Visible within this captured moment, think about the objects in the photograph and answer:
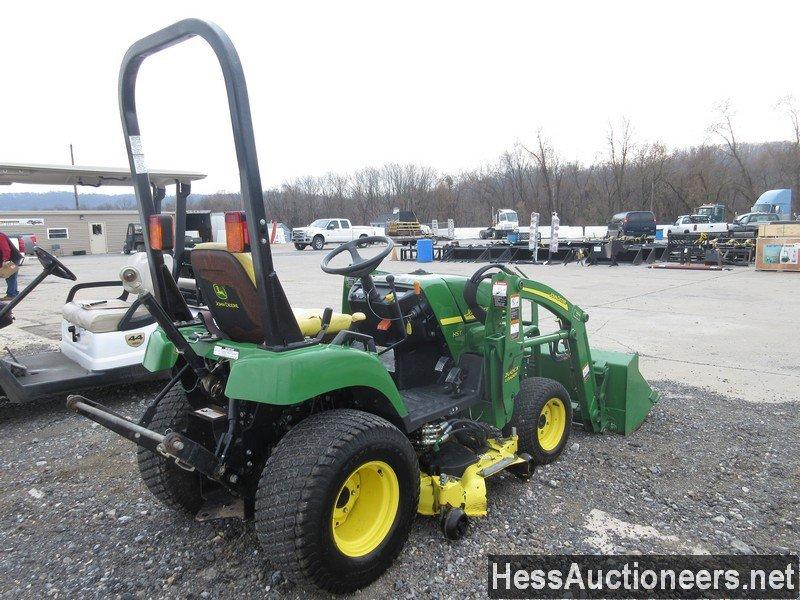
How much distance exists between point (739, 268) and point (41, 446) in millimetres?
17852

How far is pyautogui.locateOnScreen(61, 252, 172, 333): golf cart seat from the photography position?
5.02m

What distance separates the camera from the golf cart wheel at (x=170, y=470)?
3006 millimetres

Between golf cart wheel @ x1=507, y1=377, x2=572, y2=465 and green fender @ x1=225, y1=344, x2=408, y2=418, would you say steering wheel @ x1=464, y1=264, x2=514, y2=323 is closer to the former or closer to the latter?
golf cart wheel @ x1=507, y1=377, x2=572, y2=465

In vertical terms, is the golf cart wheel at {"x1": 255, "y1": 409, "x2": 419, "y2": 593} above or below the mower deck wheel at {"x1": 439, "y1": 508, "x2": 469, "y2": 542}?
above

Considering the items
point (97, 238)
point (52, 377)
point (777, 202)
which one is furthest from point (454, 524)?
point (777, 202)

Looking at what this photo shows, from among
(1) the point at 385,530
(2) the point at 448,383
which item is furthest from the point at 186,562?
(2) the point at 448,383

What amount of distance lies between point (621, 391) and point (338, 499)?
261 cm

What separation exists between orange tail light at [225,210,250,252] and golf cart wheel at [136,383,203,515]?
1198mm

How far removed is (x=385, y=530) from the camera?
8.59 feet

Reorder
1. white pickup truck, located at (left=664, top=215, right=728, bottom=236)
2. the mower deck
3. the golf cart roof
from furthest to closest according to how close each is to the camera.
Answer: white pickup truck, located at (left=664, top=215, right=728, bottom=236), the golf cart roof, the mower deck

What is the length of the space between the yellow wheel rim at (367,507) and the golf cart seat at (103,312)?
2.98 meters

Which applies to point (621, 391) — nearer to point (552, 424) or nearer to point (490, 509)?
point (552, 424)

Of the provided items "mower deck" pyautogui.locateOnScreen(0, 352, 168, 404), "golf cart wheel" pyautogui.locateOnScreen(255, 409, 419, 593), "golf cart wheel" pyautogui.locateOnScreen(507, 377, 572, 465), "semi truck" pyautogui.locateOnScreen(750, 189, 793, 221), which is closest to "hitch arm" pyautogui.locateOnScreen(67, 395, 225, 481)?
"golf cart wheel" pyautogui.locateOnScreen(255, 409, 419, 593)

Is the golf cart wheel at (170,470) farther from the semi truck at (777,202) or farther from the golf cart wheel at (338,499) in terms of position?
the semi truck at (777,202)
